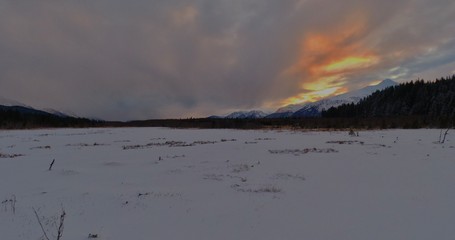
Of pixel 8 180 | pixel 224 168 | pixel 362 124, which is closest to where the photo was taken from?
pixel 8 180

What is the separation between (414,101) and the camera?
13538 centimetres

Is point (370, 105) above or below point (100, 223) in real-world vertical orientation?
above

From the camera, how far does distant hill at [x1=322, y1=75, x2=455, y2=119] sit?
117 meters

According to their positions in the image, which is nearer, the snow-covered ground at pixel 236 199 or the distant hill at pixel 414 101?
the snow-covered ground at pixel 236 199

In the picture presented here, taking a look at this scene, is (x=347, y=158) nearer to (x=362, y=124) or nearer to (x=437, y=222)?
(x=437, y=222)

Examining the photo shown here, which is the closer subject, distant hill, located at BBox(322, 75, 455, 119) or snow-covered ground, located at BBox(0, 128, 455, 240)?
snow-covered ground, located at BBox(0, 128, 455, 240)

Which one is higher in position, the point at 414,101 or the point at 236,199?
the point at 414,101

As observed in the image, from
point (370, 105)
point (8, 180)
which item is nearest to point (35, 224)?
point (8, 180)

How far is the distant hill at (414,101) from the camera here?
4611 inches

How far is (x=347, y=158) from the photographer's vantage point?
22.1 meters

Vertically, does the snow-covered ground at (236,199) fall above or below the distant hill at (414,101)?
below

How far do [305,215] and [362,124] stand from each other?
202 ft

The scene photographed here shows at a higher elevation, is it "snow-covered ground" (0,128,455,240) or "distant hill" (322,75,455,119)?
"distant hill" (322,75,455,119)

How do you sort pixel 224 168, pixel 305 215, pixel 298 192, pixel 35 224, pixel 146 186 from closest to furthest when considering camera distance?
pixel 35 224 → pixel 305 215 → pixel 298 192 → pixel 146 186 → pixel 224 168
